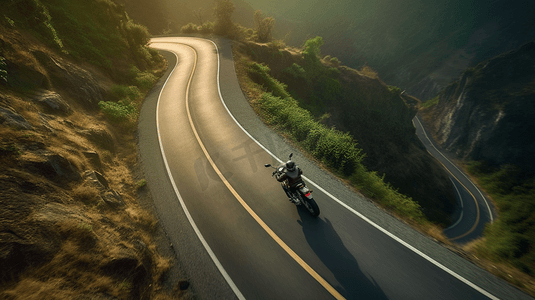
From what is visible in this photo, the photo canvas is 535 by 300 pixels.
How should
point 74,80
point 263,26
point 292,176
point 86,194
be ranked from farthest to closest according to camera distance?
point 263,26 < point 74,80 < point 86,194 < point 292,176

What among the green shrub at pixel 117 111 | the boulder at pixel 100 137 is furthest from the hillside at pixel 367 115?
the boulder at pixel 100 137

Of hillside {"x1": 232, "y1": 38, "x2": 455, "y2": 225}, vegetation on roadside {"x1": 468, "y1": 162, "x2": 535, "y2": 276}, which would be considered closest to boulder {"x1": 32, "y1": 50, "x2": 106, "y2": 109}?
hillside {"x1": 232, "y1": 38, "x2": 455, "y2": 225}

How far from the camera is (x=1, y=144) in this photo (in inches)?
228

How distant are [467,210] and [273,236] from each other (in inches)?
1378

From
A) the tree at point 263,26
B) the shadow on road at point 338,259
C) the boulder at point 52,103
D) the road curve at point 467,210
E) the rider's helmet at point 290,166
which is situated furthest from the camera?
the tree at point 263,26

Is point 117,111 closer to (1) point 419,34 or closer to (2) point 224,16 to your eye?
(2) point 224,16

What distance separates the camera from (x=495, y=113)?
1384 inches

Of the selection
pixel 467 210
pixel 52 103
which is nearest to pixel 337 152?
pixel 52 103

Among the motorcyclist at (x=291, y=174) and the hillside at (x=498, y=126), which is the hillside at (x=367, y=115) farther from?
the motorcyclist at (x=291, y=174)

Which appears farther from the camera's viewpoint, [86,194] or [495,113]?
[495,113]

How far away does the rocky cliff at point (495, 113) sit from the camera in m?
31.1

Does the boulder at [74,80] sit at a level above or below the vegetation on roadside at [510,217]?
above

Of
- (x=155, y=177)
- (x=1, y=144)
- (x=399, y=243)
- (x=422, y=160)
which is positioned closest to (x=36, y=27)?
(x=1, y=144)

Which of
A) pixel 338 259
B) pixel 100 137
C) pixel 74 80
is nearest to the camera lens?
pixel 338 259
